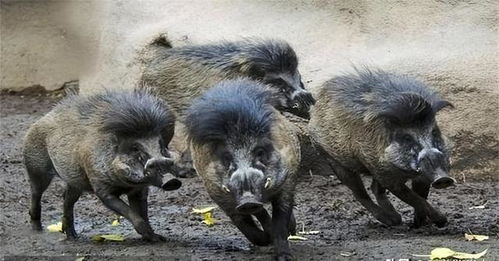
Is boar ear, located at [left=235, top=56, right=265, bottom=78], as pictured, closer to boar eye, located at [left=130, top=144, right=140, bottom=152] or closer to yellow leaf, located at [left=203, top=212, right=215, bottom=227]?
yellow leaf, located at [left=203, top=212, right=215, bottom=227]

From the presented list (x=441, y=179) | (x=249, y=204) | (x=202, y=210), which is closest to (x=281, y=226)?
(x=249, y=204)

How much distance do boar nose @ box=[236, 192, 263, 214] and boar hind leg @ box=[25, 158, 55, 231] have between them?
8.03 feet

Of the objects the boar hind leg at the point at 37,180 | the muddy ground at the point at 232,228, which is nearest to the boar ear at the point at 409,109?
the muddy ground at the point at 232,228

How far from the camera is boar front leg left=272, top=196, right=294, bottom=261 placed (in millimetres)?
6645

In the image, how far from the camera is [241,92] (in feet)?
23.3

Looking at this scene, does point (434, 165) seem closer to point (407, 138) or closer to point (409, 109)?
point (407, 138)

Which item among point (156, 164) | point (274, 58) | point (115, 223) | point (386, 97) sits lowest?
point (115, 223)

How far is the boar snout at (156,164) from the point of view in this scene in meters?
7.14

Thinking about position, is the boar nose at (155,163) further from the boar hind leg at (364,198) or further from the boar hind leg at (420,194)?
the boar hind leg at (420,194)

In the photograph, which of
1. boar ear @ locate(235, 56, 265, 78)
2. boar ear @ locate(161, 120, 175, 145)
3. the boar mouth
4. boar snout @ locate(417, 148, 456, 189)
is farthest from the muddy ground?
boar ear @ locate(235, 56, 265, 78)

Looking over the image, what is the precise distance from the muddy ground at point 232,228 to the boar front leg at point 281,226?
0.11 m

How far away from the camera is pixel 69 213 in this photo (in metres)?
7.88

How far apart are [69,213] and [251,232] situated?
162cm

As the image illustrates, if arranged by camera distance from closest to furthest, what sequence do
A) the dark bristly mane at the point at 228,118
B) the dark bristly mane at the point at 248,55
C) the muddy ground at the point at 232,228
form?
1. the dark bristly mane at the point at 228,118
2. the muddy ground at the point at 232,228
3. the dark bristly mane at the point at 248,55
